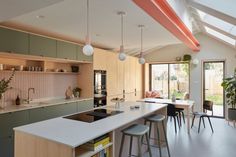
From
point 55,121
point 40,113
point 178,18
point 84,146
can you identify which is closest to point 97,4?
point 178,18

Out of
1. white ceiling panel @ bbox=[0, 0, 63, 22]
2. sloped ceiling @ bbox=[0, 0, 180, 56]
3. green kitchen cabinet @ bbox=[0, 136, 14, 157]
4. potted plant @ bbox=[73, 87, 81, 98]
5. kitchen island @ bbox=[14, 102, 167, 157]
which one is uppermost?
sloped ceiling @ bbox=[0, 0, 180, 56]

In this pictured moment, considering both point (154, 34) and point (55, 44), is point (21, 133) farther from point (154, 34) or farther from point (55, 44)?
point (154, 34)

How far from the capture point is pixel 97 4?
8.78 feet

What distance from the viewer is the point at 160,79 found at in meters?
7.82

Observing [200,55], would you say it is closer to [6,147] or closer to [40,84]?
[40,84]

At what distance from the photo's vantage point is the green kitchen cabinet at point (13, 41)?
9.90 ft

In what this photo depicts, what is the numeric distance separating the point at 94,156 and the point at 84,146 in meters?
0.15

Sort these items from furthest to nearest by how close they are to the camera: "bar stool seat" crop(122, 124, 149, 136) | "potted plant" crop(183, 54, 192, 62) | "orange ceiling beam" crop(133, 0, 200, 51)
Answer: "potted plant" crop(183, 54, 192, 62) → "bar stool seat" crop(122, 124, 149, 136) → "orange ceiling beam" crop(133, 0, 200, 51)

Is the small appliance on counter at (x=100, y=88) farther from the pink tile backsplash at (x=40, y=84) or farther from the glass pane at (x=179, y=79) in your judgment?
the glass pane at (x=179, y=79)

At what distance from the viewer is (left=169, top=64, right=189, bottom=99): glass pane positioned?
7223 millimetres

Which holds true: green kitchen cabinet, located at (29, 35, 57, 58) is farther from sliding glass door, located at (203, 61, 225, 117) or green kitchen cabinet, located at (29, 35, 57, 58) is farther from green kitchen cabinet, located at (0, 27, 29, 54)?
sliding glass door, located at (203, 61, 225, 117)

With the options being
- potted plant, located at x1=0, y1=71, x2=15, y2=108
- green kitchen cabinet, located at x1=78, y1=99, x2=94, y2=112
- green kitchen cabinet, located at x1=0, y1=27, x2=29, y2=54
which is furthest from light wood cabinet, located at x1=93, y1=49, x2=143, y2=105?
potted plant, located at x1=0, y1=71, x2=15, y2=108

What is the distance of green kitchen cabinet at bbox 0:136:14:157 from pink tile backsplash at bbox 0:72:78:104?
2.85ft

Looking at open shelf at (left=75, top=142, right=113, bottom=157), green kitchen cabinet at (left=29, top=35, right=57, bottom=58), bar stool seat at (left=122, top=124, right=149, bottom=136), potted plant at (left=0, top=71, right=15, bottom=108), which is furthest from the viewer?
green kitchen cabinet at (left=29, top=35, right=57, bottom=58)
